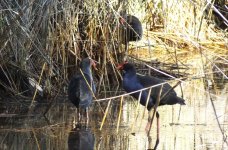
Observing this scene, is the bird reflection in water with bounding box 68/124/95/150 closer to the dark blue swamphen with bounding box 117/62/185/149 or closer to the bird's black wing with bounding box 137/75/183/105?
the dark blue swamphen with bounding box 117/62/185/149

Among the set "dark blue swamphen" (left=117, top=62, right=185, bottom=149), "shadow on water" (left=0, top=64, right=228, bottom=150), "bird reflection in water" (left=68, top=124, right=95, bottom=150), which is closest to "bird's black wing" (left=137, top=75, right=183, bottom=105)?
"dark blue swamphen" (left=117, top=62, right=185, bottom=149)

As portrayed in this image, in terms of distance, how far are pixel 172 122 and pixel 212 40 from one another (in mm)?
8846

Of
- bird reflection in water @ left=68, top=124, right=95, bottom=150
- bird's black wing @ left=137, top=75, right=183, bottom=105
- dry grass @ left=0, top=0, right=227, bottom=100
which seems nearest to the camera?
bird reflection in water @ left=68, top=124, right=95, bottom=150

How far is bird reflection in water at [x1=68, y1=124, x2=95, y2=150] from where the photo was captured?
23.3 feet

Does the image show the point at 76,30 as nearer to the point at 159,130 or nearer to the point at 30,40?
the point at 30,40

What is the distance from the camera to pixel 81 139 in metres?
7.45

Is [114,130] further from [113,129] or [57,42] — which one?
[57,42]

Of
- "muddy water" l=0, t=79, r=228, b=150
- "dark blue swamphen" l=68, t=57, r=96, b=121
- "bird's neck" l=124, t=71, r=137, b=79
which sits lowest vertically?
"muddy water" l=0, t=79, r=228, b=150

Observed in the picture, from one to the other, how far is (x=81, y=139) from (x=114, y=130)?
0.48 metres

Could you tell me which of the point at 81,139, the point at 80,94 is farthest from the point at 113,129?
the point at 80,94

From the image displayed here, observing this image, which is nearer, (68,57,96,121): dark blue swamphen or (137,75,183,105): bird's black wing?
(137,75,183,105): bird's black wing

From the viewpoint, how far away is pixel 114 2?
9.57m

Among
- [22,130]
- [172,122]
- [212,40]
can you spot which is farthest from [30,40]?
[212,40]

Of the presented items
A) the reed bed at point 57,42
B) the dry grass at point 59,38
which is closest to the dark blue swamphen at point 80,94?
the reed bed at point 57,42
